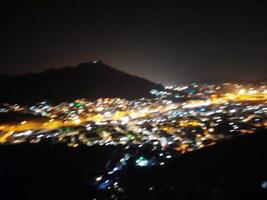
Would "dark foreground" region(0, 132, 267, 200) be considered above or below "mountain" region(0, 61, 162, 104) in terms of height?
above

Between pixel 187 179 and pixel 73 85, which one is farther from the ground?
pixel 187 179

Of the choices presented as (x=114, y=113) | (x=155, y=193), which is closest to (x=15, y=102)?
(x=114, y=113)

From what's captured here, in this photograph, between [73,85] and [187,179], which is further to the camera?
[73,85]

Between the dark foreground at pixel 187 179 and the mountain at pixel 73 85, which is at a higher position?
the dark foreground at pixel 187 179

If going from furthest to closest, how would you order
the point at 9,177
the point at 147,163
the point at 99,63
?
the point at 99,63
the point at 9,177
the point at 147,163

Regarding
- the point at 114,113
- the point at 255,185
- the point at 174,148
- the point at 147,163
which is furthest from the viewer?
the point at 114,113

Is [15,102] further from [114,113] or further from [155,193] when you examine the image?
[155,193]

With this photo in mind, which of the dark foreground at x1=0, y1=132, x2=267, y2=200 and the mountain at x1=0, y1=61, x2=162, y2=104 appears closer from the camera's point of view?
the dark foreground at x1=0, y1=132, x2=267, y2=200

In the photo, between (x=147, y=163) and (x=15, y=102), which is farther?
(x=15, y=102)
